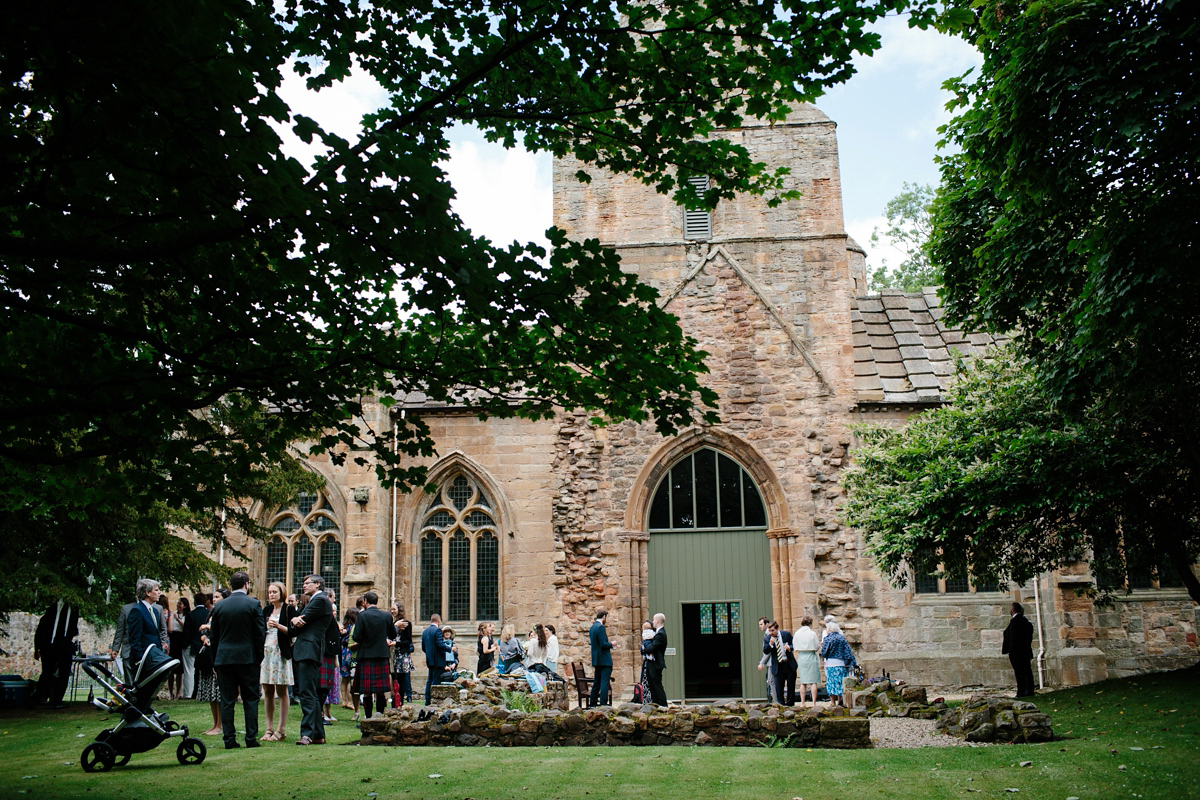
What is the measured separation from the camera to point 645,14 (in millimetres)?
6598

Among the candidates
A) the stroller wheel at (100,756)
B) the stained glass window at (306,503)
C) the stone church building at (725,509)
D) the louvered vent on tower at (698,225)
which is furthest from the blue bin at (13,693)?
the louvered vent on tower at (698,225)

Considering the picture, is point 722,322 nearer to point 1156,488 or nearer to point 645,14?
point 1156,488

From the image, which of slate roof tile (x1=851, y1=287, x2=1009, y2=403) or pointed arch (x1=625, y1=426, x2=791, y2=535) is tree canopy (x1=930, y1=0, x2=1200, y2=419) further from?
pointed arch (x1=625, y1=426, x2=791, y2=535)

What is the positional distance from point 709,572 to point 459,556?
5.81 metres

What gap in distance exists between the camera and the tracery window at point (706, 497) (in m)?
19.6

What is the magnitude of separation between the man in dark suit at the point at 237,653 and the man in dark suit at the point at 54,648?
6754 millimetres

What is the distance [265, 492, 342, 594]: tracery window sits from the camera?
21.3 m

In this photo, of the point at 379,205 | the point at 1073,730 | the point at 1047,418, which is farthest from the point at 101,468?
the point at 1047,418

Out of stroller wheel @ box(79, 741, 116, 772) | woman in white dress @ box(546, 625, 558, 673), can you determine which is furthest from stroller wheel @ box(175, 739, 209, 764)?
woman in white dress @ box(546, 625, 558, 673)

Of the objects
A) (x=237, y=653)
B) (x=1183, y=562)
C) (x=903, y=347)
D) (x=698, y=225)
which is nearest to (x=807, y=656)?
(x=1183, y=562)

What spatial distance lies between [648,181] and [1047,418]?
9.43 metres

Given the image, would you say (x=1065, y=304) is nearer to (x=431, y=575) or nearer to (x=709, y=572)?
(x=709, y=572)

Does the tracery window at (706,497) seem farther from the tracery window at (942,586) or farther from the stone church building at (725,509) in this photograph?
the tracery window at (942,586)

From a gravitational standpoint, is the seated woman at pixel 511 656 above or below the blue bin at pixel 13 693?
above
